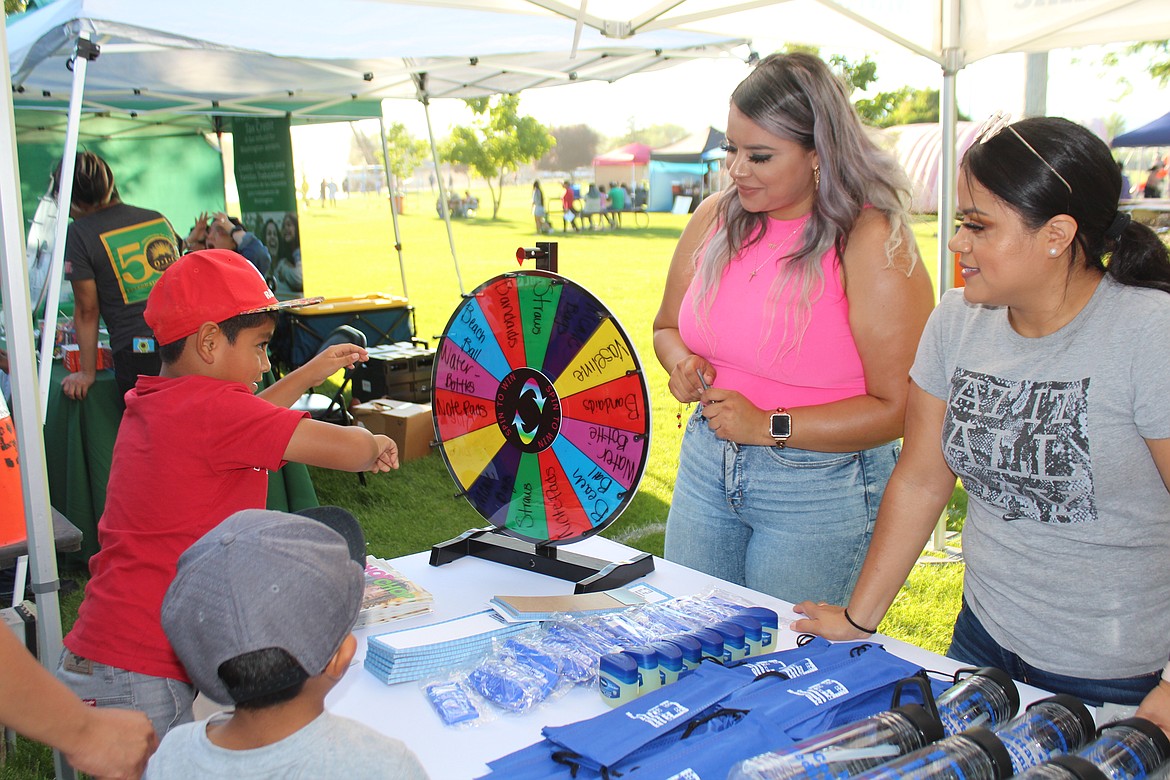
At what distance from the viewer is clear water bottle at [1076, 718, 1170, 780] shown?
1053 millimetres

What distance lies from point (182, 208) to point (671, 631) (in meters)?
9.57

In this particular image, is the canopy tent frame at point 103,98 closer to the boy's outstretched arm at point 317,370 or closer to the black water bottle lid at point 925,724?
the boy's outstretched arm at point 317,370

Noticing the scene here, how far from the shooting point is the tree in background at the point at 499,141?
3041 centimetres

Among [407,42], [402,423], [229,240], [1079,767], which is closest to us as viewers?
[1079,767]

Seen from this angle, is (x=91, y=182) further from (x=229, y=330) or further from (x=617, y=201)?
(x=617, y=201)

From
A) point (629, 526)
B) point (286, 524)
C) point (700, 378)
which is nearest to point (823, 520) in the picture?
point (700, 378)

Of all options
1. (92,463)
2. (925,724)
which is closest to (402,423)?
(92,463)

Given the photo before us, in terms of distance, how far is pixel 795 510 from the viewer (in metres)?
1.88

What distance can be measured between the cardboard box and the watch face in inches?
157

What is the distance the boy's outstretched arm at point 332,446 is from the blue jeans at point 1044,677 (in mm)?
1089

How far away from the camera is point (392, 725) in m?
1.43

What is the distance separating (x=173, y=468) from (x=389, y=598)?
18.7 inches

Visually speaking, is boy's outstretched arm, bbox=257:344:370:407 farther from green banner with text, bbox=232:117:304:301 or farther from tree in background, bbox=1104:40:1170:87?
tree in background, bbox=1104:40:1170:87

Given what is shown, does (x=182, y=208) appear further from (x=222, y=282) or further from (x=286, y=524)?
(x=286, y=524)
